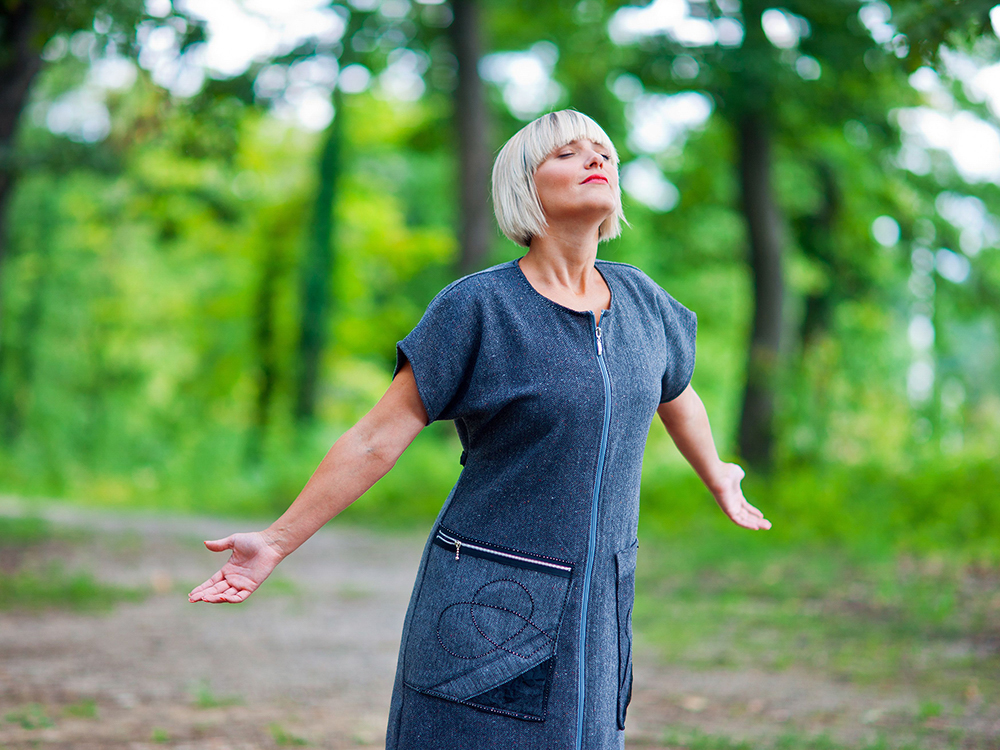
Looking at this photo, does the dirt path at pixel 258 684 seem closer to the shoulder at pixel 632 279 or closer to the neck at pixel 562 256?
the shoulder at pixel 632 279

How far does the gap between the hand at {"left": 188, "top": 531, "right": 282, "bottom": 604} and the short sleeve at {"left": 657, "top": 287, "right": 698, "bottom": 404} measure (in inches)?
38.9

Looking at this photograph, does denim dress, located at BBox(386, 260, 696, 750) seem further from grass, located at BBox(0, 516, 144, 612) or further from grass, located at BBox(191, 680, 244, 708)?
grass, located at BBox(0, 516, 144, 612)

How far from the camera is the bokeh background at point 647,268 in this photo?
24.9 feet

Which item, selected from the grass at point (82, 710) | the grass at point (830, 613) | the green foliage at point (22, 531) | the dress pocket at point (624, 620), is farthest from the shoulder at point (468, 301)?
the green foliage at point (22, 531)

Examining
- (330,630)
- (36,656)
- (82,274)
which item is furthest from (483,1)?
(82,274)

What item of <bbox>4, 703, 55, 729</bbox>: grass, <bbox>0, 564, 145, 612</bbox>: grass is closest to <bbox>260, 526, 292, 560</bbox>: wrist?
<bbox>4, 703, 55, 729</bbox>: grass

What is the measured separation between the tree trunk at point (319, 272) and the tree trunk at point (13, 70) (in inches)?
470

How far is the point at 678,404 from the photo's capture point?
8.74 feet

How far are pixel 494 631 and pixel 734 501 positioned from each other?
928mm

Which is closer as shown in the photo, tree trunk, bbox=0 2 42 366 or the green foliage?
tree trunk, bbox=0 2 42 366

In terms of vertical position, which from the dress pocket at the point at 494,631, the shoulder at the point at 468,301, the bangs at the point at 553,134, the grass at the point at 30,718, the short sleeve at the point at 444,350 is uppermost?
the bangs at the point at 553,134

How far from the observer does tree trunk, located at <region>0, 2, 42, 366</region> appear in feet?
29.0

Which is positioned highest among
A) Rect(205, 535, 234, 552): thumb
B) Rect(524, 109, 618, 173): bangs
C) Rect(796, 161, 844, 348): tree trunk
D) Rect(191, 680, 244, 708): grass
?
Rect(796, 161, 844, 348): tree trunk

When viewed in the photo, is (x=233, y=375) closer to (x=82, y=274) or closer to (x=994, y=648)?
(x=82, y=274)
